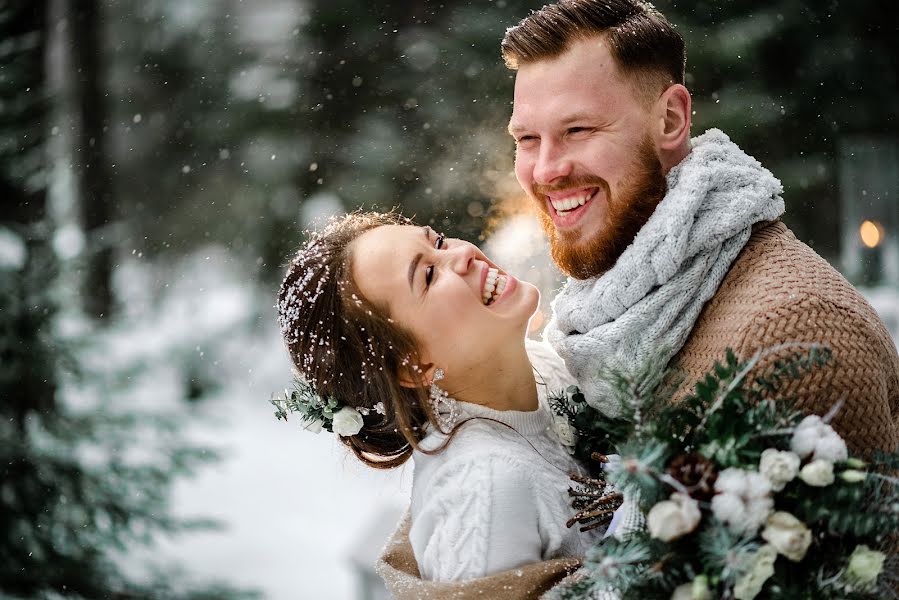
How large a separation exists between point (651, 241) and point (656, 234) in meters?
0.02

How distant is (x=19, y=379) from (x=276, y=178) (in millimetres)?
1359

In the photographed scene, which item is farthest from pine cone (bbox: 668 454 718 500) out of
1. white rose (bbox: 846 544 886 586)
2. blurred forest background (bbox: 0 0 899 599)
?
blurred forest background (bbox: 0 0 899 599)

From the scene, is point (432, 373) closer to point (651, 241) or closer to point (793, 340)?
point (651, 241)

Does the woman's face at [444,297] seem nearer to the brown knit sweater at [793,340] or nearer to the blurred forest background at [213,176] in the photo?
the brown knit sweater at [793,340]

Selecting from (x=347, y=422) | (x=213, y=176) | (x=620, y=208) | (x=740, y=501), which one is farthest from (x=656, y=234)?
(x=213, y=176)

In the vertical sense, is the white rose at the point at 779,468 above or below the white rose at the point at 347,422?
A: above

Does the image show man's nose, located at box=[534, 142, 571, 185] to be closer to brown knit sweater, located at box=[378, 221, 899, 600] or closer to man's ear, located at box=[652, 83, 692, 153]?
man's ear, located at box=[652, 83, 692, 153]

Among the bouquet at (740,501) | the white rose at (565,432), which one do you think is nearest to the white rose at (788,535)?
the bouquet at (740,501)

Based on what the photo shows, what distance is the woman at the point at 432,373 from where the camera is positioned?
174 cm

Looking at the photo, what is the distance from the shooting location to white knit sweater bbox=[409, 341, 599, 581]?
5.48 feet

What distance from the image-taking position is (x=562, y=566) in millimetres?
1655

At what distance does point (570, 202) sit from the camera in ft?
6.24

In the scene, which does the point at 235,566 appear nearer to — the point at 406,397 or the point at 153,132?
the point at 153,132

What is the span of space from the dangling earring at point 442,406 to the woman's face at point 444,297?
0.11ft
